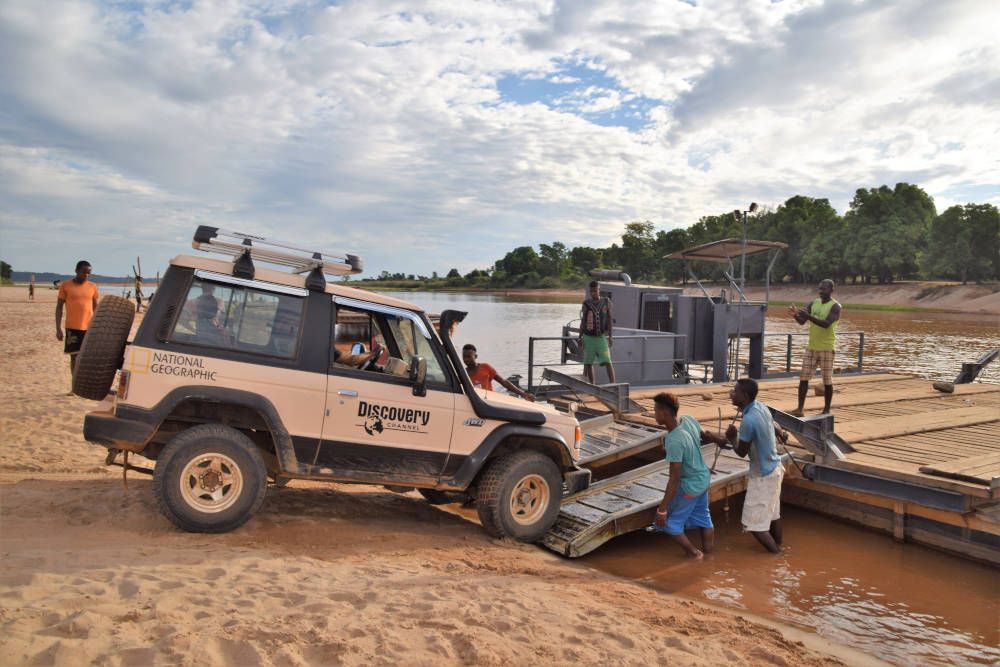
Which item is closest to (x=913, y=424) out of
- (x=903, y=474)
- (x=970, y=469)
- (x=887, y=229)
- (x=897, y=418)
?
(x=897, y=418)

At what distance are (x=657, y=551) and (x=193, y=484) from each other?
4.31m

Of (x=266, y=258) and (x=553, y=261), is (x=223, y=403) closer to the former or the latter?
(x=266, y=258)

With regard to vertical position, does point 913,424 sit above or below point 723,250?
below

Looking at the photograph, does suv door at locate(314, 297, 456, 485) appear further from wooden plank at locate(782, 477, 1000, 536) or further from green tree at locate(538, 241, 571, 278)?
green tree at locate(538, 241, 571, 278)

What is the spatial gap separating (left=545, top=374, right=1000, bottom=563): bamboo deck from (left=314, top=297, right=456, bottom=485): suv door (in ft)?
5.04

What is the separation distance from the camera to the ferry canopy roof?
14.1 meters

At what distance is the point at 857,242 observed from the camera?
220 feet

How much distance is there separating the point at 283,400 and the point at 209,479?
759 mm

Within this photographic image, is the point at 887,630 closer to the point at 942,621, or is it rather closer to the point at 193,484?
the point at 942,621

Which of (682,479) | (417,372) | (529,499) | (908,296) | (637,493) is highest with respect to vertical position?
(908,296)

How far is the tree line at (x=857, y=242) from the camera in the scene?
58.7 m

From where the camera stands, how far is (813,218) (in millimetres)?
80375

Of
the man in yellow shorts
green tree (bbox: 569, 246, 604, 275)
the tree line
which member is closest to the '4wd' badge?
the man in yellow shorts

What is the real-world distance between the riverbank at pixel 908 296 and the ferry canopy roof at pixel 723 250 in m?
34.5
